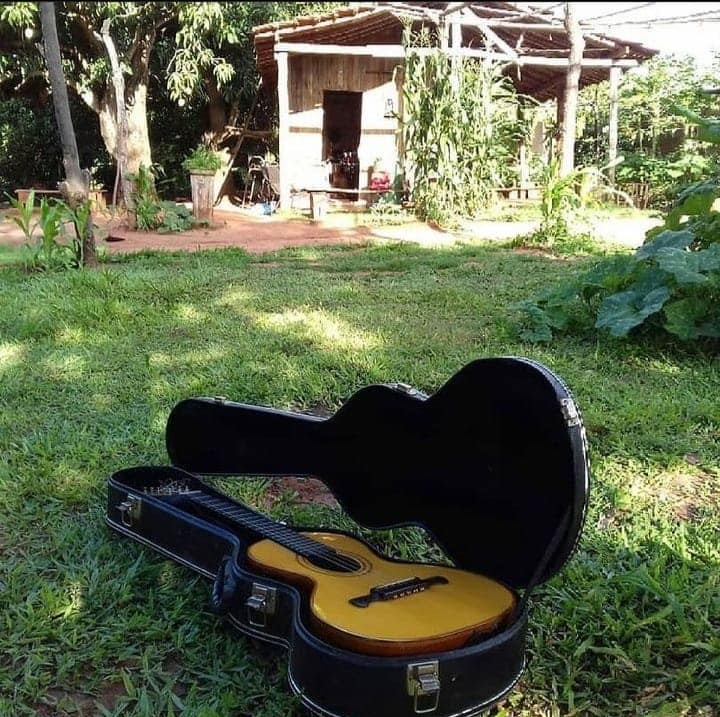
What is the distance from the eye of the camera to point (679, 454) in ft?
7.30

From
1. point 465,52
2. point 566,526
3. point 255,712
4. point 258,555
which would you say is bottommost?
point 255,712

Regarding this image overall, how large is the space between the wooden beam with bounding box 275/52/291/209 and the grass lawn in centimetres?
692

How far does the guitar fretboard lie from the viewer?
5.08 ft

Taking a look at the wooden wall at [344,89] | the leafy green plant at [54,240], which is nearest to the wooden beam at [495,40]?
the wooden wall at [344,89]

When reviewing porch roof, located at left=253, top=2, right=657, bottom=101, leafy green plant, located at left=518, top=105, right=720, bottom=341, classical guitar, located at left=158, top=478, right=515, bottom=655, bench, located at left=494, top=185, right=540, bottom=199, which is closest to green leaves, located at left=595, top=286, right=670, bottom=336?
leafy green plant, located at left=518, top=105, right=720, bottom=341

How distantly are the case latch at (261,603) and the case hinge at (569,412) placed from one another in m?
0.61

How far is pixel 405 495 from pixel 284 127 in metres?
10.2

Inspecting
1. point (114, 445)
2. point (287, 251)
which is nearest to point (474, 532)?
point (114, 445)

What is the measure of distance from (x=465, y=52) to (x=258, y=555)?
939cm

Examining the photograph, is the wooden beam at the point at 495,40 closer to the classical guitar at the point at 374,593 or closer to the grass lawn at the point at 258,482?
the grass lawn at the point at 258,482

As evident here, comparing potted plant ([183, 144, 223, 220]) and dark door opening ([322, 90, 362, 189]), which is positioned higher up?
dark door opening ([322, 90, 362, 189])

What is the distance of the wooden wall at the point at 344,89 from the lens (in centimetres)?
1205

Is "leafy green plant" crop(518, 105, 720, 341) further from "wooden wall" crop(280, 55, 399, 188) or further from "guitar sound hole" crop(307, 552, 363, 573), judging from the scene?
"wooden wall" crop(280, 55, 399, 188)

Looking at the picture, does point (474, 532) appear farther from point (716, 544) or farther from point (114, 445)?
point (114, 445)
